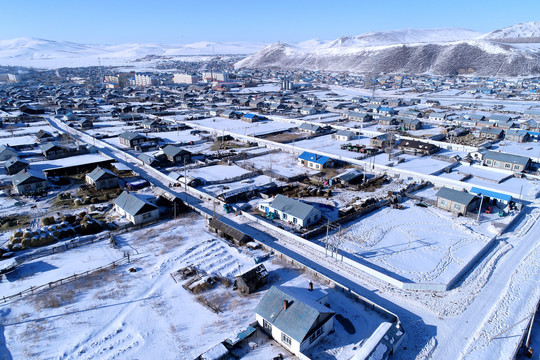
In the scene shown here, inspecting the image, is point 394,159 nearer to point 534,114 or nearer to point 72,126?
point 534,114

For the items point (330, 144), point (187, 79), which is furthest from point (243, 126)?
point (187, 79)

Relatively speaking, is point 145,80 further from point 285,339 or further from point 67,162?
point 285,339

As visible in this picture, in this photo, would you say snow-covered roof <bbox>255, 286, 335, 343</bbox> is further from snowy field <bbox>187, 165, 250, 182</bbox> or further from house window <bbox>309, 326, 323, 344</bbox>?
snowy field <bbox>187, 165, 250, 182</bbox>

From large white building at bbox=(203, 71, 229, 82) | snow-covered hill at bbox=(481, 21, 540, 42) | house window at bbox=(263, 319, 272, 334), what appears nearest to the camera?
house window at bbox=(263, 319, 272, 334)

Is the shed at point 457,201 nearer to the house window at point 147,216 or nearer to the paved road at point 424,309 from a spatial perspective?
the paved road at point 424,309

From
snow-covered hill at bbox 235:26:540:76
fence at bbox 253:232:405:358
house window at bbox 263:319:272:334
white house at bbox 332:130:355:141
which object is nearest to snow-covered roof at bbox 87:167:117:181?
fence at bbox 253:232:405:358

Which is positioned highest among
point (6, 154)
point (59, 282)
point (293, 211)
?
point (6, 154)
